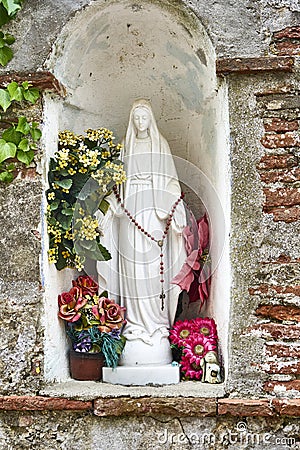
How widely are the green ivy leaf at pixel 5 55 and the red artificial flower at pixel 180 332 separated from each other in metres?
1.54

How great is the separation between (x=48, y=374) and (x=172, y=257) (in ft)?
2.84

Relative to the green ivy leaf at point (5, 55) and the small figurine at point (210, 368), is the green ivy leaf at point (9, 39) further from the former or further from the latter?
the small figurine at point (210, 368)

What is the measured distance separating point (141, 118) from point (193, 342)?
1179 millimetres

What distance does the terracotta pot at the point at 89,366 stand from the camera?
3.59 meters

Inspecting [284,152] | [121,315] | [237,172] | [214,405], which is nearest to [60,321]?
[121,315]

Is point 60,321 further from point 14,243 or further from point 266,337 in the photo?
point 266,337

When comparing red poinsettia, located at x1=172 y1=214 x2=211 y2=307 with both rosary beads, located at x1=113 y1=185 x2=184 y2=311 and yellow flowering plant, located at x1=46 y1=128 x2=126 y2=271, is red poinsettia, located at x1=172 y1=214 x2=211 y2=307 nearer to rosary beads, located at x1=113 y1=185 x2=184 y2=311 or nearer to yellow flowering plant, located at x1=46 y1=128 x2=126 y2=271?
rosary beads, located at x1=113 y1=185 x2=184 y2=311

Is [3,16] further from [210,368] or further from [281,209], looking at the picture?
[210,368]

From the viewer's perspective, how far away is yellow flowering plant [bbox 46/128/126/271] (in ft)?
11.8

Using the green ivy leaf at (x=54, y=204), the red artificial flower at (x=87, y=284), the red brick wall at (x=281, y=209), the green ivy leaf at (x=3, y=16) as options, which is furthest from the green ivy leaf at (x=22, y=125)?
the red brick wall at (x=281, y=209)

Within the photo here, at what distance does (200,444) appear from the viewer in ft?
10.6

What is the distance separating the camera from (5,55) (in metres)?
3.52

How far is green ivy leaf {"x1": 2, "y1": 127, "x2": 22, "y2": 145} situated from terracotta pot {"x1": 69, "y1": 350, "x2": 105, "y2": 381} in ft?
3.51

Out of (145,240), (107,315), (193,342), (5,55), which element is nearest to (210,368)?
(193,342)
